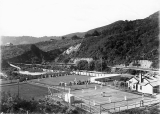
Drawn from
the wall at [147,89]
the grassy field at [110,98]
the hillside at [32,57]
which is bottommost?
the grassy field at [110,98]

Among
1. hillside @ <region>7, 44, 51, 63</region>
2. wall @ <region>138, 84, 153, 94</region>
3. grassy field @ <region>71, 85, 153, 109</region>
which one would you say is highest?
hillside @ <region>7, 44, 51, 63</region>

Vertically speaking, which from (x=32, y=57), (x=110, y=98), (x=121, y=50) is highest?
(x=121, y=50)

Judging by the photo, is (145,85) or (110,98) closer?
(110,98)

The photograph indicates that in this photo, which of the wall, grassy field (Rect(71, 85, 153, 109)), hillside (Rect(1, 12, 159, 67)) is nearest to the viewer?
grassy field (Rect(71, 85, 153, 109))

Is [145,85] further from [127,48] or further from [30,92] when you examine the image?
[127,48]

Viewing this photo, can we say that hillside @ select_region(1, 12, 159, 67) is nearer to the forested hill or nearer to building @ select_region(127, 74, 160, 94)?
the forested hill

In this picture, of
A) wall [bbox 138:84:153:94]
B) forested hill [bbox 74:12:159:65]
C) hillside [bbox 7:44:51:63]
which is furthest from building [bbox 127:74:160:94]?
hillside [bbox 7:44:51:63]

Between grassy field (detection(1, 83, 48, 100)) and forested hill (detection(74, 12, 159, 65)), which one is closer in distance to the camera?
grassy field (detection(1, 83, 48, 100))

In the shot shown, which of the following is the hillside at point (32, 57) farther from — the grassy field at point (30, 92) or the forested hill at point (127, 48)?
the grassy field at point (30, 92)

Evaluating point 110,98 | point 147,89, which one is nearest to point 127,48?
point 147,89

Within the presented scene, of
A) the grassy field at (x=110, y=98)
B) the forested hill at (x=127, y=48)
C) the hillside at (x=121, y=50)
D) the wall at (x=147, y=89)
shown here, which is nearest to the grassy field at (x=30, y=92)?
the grassy field at (x=110, y=98)

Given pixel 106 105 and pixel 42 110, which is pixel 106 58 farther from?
pixel 42 110

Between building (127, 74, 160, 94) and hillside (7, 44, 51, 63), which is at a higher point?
hillside (7, 44, 51, 63)
